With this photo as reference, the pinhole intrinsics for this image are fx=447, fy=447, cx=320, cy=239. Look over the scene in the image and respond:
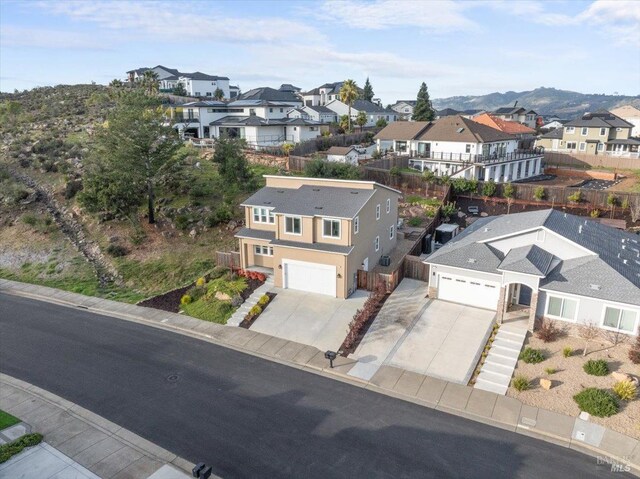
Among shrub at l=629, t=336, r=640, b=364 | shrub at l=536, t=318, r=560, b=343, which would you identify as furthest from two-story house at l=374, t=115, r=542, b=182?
shrub at l=629, t=336, r=640, b=364

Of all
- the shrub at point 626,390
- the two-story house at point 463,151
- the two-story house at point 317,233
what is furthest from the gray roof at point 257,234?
the two-story house at point 463,151

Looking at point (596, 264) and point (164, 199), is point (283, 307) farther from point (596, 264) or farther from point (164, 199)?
point (164, 199)

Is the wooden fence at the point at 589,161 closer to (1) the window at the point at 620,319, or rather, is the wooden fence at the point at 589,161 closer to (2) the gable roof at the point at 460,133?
(2) the gable roof at the point at 460,133

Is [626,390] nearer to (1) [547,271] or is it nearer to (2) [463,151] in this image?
(1) [547,271]

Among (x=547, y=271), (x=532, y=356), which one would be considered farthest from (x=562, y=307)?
(x=532, y=356)

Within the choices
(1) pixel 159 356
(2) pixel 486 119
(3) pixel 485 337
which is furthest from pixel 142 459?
(2) pixel 486 119

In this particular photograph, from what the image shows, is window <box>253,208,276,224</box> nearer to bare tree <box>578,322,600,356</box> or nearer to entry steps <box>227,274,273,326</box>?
entry steps <box>227,274,273,326</box>
